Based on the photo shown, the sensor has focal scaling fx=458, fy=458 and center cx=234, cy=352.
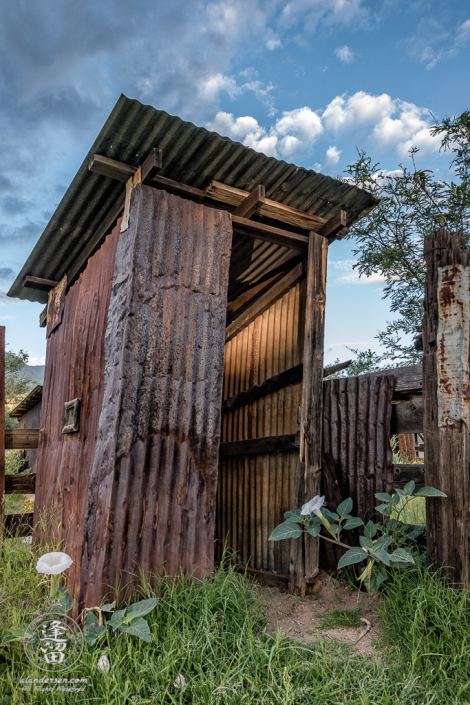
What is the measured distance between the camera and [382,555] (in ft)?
10.2

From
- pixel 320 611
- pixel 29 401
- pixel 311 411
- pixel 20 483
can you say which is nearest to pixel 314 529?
pixel 320 611

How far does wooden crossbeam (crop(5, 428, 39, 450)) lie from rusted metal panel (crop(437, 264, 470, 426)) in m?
4.56

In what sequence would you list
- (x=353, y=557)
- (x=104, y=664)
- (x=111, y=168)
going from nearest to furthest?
(x=104, y=664) → (x=353, y=557) → (x=111, y=168)

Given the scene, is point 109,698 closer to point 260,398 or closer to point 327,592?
point 327,592

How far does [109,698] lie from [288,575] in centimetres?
242

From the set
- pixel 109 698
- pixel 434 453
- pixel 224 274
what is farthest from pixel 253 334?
pixel 109 698

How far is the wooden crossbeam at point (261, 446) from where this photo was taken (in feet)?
14.8

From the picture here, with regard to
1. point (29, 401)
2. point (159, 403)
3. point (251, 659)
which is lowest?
point (251, 659)

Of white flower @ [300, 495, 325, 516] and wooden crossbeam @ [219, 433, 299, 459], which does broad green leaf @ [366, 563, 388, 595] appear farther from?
wooden crossbeam @ [219, 433, 299, 459]

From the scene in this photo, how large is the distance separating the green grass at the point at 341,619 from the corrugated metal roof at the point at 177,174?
11.8 feet

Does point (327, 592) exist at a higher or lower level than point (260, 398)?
lower

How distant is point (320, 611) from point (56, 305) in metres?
4.62

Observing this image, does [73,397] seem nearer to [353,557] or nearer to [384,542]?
[353,557]

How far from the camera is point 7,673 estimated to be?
2.38m
